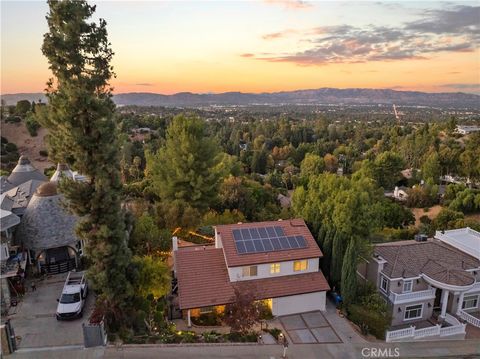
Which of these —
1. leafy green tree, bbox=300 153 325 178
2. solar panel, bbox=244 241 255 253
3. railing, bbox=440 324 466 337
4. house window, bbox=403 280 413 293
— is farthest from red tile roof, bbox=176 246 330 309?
leafy green tree, bbox=300 153 325 178

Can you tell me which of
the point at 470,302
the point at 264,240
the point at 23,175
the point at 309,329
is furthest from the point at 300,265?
the point at 23,175

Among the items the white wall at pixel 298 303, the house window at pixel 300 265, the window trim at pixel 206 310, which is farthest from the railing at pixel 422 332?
the window trim at pixel 206 310

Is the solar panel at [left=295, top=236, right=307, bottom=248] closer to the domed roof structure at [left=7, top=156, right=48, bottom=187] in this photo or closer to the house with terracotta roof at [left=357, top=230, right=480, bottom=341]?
the house with terracotta roof at [left=357, top=230, right=480, bottom=341]

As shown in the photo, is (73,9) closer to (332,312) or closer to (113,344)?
(113,344)

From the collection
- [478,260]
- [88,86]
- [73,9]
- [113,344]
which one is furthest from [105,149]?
[478,260]

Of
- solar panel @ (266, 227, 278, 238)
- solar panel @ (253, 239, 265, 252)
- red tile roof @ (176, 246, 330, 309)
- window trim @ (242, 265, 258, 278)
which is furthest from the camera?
solar panel @ (266, 227, 278, 238)

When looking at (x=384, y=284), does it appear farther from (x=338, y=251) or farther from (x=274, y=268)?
(x=274, y=268)

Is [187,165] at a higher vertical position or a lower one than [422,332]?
higher
